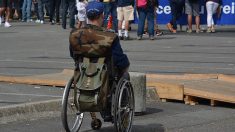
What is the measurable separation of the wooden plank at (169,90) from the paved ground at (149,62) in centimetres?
14

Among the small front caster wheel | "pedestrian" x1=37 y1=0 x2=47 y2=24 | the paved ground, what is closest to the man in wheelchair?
the small front caster wheel

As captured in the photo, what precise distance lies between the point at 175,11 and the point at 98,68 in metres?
17.6

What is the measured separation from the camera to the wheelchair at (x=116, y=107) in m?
8.02

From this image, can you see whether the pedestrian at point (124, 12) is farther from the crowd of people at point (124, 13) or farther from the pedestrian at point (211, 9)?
the pedestrian at point (211, 9)

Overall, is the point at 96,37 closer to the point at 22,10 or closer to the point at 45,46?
the point at 45,46

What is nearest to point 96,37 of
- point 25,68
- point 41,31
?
point 25,68

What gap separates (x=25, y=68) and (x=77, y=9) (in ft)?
32.3

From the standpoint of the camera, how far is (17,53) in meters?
18.8

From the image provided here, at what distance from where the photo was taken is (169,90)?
37.5 ft

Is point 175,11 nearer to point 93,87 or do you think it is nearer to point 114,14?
point 114,14

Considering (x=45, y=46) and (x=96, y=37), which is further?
(x=45, y=46)

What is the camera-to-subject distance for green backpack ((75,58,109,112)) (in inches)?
312

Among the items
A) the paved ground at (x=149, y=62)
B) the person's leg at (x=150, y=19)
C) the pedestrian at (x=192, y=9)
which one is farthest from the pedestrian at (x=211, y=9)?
the person's leg at (x=150, y=19)

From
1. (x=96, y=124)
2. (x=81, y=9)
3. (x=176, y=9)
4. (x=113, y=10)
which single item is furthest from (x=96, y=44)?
(x=176, y=9)
